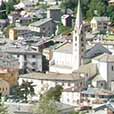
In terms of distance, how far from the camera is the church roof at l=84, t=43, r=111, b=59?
132 ft

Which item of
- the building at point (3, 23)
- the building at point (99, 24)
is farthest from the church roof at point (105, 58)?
the building at point (3, 23)

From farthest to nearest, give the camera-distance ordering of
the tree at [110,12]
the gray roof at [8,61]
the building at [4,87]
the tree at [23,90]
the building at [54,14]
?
the building at [54,14] < the tree at [110,12] < the gray roof at [8,61] < the building at [4,87] < the tree at [23,90]

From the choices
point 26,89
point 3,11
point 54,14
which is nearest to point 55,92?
point 26,89

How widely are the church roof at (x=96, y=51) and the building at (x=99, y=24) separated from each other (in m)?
12.8

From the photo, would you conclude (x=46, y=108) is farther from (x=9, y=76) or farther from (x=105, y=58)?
(x=105, y=58)

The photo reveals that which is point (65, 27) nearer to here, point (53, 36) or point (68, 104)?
point (53, 36)

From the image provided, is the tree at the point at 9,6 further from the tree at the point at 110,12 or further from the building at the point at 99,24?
the building at the point at 99,24

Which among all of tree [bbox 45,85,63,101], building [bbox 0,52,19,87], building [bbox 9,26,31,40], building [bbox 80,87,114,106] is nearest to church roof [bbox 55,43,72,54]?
building [bbox 0,52,19,87]

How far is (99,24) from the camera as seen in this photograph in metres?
55.4

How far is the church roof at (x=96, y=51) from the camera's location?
132ft

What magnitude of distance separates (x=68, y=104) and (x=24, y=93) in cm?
188

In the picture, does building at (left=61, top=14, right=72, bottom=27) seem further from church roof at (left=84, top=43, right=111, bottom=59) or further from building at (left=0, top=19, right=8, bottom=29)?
church roof at (left=84, top=43, right=111, bottom=59)

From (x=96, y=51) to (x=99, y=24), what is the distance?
47.5 feet

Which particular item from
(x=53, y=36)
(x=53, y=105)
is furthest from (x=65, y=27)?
(x=53, y=105)
